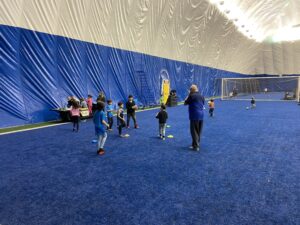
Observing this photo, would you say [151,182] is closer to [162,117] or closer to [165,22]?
[162,117]

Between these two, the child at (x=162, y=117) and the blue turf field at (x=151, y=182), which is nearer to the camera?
the blue turf field at (x=151, y=182)

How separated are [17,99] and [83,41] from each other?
6609mm

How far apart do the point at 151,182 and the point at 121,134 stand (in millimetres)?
5783

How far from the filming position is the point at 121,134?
10797 millimetres

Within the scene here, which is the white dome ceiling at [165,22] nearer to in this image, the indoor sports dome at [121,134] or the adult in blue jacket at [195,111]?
the indoor sports dome at [121,134]

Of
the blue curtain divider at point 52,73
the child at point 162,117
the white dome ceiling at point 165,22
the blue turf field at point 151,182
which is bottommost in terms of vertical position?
the blue turf field at point 151,182

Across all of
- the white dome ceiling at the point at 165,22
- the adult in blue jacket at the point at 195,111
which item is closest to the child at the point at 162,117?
the adult in blue jacket at the point at 195,111

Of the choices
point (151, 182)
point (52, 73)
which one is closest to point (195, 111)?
point (151, 182)

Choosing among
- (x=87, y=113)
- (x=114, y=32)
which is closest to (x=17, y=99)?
(x=87, y=113)

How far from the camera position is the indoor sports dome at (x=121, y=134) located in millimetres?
4156

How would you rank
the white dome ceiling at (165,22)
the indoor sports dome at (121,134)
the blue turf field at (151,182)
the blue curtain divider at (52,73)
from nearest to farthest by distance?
the blue turf field at (151,182), the indoor sports dome at (121,134), the blue curtain divider at (52,73), the white dome ceiling at (165,22)

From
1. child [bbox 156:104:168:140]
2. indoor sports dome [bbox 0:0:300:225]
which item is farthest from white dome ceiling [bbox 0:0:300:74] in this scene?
child [bbox 156:104:168:140]

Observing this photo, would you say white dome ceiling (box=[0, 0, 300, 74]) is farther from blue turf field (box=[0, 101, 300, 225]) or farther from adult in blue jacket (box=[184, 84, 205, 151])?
adult in blue jacket (box=[184, 84, 205, 151])

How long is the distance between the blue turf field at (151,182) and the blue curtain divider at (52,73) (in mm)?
4951
